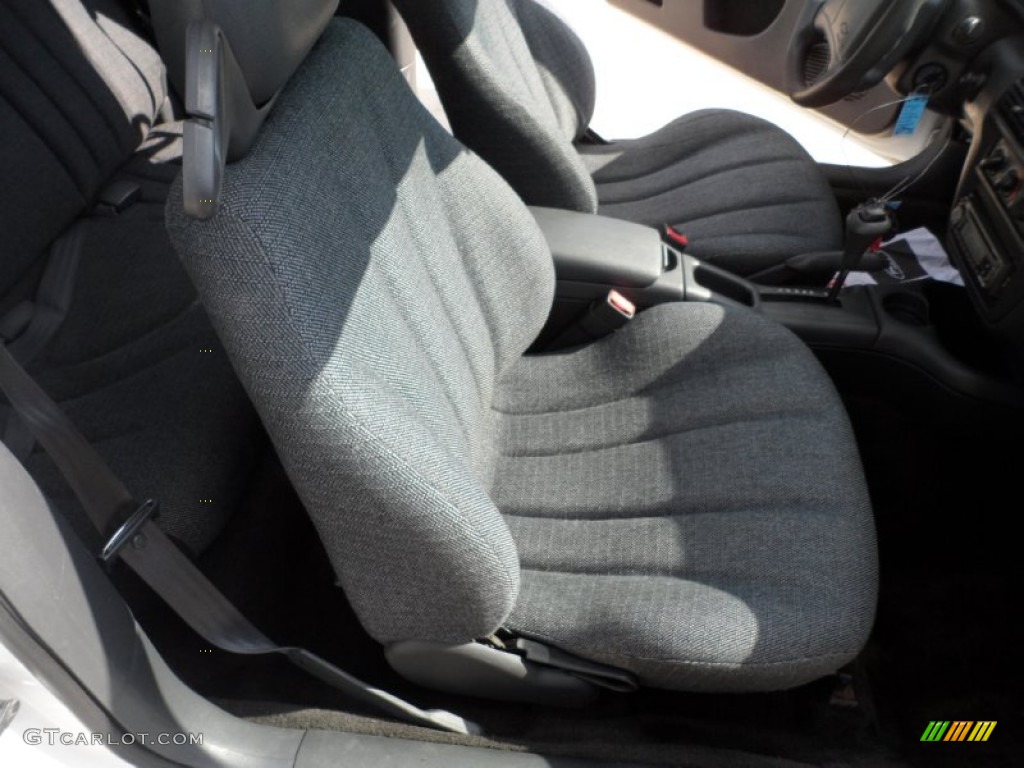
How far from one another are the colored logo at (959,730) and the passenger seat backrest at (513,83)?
95 cm

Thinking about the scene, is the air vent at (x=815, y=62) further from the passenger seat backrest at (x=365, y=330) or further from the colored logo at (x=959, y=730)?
the colored logo at (x=959, y=730)

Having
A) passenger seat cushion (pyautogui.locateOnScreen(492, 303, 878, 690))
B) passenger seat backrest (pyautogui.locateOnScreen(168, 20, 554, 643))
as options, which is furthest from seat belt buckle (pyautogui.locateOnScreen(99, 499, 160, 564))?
passenger seat cushion (pyautogui.locateOnScreen(492, 303, 878, 690))

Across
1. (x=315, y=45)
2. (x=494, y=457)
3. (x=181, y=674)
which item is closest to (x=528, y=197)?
(x=494, y=457)

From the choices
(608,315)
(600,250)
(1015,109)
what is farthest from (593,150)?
(1015,109)

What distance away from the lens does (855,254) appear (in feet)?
4.34

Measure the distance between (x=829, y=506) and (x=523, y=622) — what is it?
1.23 feet

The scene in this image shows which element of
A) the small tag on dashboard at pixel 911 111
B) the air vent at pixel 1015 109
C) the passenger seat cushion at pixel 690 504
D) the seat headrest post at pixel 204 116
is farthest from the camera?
the small tag on dashboard at pixel 911 111

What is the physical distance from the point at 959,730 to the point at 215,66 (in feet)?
3.89

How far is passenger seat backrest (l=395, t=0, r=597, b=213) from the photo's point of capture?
44.0 inches

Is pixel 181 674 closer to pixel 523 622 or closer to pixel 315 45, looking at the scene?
pixel 523 622

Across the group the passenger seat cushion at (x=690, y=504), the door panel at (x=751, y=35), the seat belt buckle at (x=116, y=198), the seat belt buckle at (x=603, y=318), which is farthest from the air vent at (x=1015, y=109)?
the seat belt buckle at (x=116, y=198)

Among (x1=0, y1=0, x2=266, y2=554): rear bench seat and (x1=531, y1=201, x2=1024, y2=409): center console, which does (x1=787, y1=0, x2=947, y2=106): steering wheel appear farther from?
(x1=0, y1=0, x2=266, y2=554): rear bench seat

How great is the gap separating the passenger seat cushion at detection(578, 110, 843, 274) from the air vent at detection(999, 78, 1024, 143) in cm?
35

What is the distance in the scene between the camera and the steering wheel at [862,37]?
1.24m
